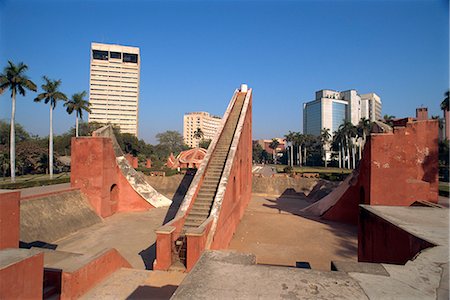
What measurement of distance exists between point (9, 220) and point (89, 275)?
179 centimetres

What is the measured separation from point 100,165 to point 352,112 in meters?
97.0

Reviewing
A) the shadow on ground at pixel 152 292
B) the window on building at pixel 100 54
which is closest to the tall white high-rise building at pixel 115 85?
the window on building at pixel 100 54

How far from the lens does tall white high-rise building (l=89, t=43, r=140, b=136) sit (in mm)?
85000

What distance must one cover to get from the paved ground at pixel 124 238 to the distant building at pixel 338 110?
8557cm

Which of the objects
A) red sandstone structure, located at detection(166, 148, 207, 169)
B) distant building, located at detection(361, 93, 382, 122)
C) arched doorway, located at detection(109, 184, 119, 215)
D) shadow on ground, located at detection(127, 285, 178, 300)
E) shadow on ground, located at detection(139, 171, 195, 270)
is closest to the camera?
shadow on ground, located at detection(127, 285, 178, 300)

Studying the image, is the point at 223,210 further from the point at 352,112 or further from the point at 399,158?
the point at 352,112

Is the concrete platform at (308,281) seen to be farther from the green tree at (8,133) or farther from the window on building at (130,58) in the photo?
the window on building at (130,58)

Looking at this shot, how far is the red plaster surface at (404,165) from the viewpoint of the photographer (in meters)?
8.20

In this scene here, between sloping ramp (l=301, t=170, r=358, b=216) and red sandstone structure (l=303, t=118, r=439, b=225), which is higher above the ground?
red sandstone structure (l=303, t=118, r=439, b=225)

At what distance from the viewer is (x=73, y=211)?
36.4 ft

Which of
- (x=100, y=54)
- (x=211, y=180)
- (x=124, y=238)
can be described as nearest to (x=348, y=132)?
(x=211, y=180)

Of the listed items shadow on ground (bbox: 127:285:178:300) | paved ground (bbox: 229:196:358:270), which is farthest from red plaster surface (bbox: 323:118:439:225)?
shadow on ground (bbox: 127:285:178:300)

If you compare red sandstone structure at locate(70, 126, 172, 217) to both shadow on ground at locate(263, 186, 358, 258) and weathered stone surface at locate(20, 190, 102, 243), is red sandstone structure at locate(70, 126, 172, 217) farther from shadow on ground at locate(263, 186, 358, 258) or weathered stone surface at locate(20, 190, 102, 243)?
shadow on ground at locate(263, 186, 358, 258)

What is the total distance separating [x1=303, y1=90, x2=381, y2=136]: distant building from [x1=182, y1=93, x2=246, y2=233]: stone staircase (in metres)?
81.7
